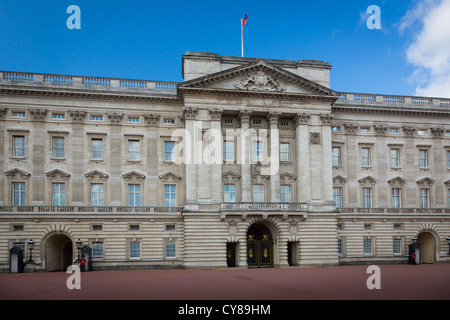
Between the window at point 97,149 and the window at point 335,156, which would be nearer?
the window at point 97,149

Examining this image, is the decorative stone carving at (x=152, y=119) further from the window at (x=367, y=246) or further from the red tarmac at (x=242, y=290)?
the window at (x=367, y=246)

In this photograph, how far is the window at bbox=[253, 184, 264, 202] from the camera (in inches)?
1903

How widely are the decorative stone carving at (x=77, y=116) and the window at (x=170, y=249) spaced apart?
1501cm

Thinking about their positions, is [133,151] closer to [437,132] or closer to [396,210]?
[396,210]

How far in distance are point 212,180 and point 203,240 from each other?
5885 mm

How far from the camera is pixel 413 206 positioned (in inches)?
2089

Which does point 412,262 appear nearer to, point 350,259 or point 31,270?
point 350,259

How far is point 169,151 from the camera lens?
48531mm

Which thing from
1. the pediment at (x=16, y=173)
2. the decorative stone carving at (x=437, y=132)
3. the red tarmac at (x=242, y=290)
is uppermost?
the decorative stone carving at (x=437, y=132)

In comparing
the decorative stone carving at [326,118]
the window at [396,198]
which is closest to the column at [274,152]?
the decorative stone carving at [326,118]

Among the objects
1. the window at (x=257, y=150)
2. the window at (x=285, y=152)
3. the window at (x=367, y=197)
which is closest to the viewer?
the window at (x=257, y=150)

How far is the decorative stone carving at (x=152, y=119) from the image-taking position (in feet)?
158

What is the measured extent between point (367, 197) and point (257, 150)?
1417 centimetres
